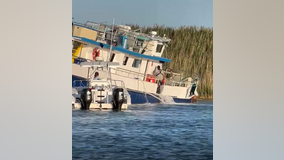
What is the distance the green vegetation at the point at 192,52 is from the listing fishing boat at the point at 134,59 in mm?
59

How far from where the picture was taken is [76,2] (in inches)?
171

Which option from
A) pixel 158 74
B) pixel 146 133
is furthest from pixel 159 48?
pixel 146 133

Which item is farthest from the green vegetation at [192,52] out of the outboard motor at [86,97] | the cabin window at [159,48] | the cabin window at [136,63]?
the outboard motor at [86,97]

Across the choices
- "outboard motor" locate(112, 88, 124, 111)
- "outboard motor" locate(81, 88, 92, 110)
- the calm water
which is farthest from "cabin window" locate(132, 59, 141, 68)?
"outboard motor" locate(81, 88, 92, 110)

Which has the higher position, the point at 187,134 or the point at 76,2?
the point at 76,2

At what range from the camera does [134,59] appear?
4492mm

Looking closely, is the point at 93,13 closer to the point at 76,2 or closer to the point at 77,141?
the point at 76,2

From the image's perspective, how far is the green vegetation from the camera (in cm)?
454

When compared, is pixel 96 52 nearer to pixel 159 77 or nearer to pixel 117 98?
pixel 117 98

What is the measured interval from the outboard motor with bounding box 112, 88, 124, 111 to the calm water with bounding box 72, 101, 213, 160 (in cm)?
7

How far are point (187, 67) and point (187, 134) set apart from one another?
676 millimetres

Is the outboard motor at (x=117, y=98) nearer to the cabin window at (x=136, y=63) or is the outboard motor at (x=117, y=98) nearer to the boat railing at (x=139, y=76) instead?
the boat railing at (x=139, y=76)
